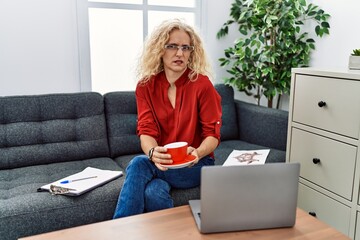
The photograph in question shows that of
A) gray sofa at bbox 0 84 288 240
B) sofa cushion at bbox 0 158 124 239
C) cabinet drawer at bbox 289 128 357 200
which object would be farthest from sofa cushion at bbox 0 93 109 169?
cabinet drawer at bbox 289 128 357 200

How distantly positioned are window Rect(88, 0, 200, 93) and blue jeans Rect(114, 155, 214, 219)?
47.1 inches

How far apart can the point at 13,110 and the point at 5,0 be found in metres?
0.71

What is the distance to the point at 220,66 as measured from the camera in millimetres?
2854

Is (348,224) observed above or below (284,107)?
below

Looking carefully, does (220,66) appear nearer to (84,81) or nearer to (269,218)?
(84,81)

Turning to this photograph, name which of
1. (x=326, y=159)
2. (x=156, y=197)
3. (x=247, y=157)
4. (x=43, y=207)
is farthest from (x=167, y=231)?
(x=247, y=157)

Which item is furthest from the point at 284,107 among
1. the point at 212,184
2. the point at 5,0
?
the point at 5,0

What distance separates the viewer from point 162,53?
1709mm

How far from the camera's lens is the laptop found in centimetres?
105

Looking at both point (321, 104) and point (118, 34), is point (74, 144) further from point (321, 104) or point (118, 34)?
point (321, 104)

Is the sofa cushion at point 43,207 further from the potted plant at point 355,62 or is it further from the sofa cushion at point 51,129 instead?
the potted plant at point 355,62

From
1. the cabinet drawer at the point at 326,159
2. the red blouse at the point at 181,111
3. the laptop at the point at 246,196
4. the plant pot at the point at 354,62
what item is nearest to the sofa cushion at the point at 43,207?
the red blouse at the point at 181,111

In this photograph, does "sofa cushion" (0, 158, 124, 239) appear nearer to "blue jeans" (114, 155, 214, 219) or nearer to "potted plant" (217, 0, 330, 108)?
"blue jeans" (114, 155, 214, 219)

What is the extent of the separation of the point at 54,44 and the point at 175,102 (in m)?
1.14
